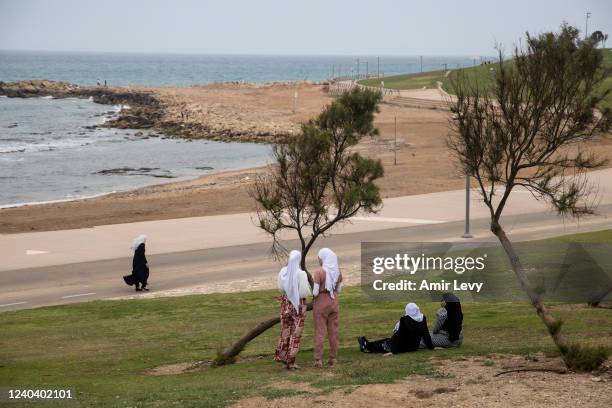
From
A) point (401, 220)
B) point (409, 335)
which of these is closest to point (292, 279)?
point (409, 335)

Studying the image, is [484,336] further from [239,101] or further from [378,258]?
[239,101]

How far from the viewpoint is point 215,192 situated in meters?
44.4

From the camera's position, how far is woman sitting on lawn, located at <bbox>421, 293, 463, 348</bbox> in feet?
44.5

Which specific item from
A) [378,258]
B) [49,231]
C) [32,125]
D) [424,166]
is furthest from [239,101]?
[378,258]

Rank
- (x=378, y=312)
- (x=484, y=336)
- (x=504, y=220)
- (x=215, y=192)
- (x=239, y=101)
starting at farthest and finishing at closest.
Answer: (x=239, y=101) → (x=215, y=192) → (x=504, y=220) → (x=378, y=312) → (x=484, y=336)

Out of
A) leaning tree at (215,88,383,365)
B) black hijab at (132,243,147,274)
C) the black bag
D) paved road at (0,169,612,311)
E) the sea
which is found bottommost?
the sea

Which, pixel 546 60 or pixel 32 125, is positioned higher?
pixel 546 60

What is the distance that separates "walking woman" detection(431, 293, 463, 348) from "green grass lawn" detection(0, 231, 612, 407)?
0.79ft

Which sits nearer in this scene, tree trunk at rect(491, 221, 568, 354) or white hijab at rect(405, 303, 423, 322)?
tree trunk at rect(491, 221, 568, 354)

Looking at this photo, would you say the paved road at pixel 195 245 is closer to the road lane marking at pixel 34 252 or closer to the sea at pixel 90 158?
the road lane marking at pixel 34 252

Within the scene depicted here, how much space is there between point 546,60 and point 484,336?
4.27 m

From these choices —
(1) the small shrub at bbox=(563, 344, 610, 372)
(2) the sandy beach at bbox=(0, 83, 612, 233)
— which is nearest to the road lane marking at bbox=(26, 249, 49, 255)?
(2) the sandy beach at bbox=(0, 83, 612, 233)

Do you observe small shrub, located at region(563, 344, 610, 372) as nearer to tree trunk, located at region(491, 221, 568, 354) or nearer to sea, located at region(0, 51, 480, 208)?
tree trunk, located at region(491, 221, 568, 354)

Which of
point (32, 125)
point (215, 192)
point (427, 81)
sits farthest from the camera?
point (427, 81)
